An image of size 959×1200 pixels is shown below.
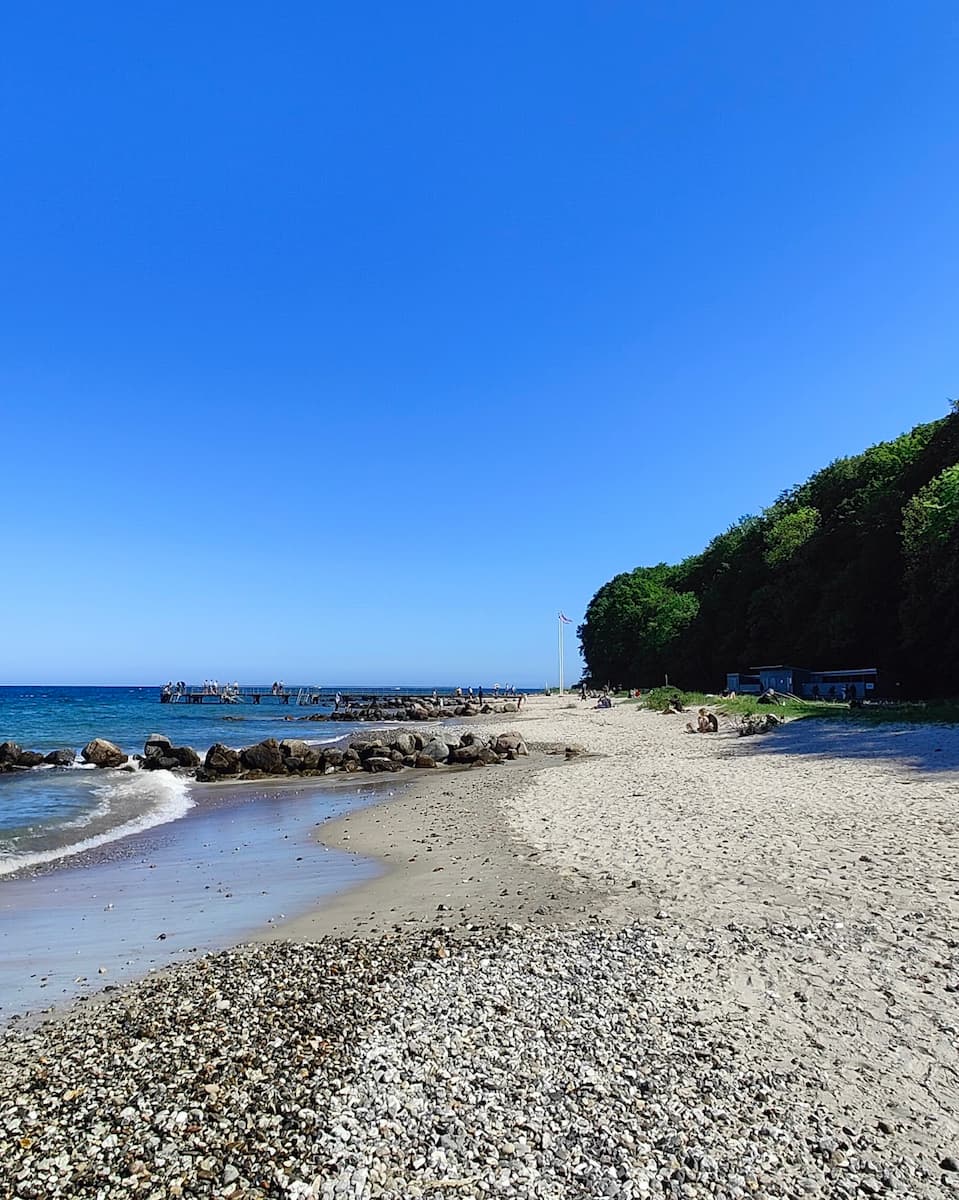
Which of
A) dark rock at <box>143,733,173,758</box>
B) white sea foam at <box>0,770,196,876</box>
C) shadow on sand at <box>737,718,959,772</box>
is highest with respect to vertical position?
shadow on sand at <box>737,718,959,772</box>

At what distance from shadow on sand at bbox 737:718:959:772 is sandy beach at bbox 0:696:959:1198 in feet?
14.7

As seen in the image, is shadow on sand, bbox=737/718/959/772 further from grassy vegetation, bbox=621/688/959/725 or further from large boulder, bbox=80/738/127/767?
large boulder, bbox=80/738/127/767

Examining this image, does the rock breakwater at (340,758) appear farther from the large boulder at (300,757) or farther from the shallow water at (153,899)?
the shallow water at (153,899)

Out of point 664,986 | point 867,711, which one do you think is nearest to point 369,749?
point 867,711

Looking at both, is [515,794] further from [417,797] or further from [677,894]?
[677,894]

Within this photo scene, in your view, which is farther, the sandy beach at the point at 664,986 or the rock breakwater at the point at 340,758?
the rock breakwater at the point at 340,758

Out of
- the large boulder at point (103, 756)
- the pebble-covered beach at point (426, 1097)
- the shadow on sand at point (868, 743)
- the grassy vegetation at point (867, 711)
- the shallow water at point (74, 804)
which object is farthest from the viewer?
the large boulder at point (103, 756)

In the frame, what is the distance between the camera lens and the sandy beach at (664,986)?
397 cm

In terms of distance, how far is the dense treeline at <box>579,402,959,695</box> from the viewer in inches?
1633

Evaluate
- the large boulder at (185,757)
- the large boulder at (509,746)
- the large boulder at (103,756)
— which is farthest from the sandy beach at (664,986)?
the large boulder at (103,756)

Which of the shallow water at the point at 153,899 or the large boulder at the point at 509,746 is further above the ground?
the large boulder at the point at 509,746

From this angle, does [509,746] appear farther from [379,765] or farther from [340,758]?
[340,758]

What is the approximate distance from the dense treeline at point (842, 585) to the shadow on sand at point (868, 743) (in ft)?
52.9

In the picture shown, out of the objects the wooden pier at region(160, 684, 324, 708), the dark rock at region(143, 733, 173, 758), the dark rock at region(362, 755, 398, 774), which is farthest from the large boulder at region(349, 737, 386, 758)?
the wooden pier at region(160, 684, 324, 708)
